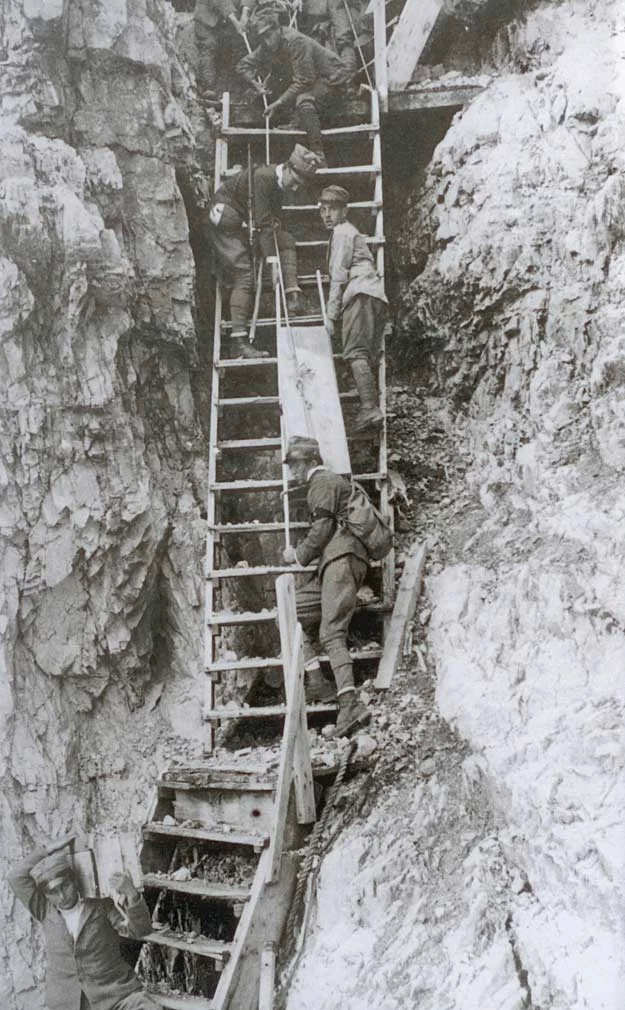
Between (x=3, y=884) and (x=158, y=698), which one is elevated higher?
(x=158, y=698)

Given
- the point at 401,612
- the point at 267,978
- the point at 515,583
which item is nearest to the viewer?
the point at 267,978

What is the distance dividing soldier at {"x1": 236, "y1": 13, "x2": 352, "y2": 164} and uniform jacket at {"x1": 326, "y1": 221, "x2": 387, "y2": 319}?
0.71 meters

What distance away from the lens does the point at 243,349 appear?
16.1 ft

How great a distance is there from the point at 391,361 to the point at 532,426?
132 centimetres

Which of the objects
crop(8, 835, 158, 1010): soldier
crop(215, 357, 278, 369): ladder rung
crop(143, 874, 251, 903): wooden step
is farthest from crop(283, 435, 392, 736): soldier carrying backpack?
crop(8, 835, 158, 1010): soldier

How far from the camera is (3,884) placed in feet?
13.1

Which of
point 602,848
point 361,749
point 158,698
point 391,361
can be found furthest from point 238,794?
point 391,361

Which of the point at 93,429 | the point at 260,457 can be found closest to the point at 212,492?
the point at 260,457

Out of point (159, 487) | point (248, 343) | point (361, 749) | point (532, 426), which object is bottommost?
point (361, 749)

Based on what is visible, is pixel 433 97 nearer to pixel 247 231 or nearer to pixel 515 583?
pixel 247 231

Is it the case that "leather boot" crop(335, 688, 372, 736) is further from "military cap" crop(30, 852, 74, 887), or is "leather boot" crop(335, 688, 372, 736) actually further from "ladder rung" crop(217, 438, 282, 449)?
"ladder rung" crop(217, 438, 282, 449)

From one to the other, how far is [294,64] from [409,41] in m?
0.82

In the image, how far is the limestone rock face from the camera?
4.23m

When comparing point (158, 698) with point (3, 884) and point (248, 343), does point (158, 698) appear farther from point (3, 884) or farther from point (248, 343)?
point (248, 343)
